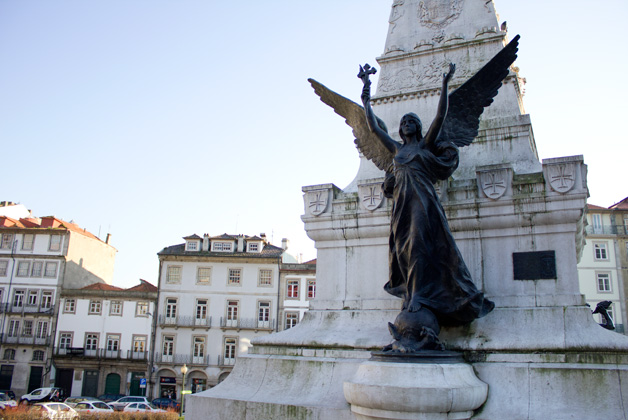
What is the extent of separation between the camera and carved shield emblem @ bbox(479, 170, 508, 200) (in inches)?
279

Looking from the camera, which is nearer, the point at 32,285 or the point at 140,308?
the point at 140,308

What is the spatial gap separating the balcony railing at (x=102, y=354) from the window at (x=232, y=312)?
6.91m

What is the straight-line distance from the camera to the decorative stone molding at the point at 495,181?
7.08m

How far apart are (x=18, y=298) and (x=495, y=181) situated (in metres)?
46.3

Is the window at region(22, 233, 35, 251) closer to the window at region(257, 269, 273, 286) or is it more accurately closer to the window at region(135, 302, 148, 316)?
the window at region(135, 302, 148, 316)

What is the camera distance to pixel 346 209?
8078 millimetres

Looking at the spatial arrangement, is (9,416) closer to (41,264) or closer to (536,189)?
(536,189)

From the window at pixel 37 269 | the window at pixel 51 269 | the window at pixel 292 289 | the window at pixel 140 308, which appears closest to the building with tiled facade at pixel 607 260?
the window at pixel 292 289

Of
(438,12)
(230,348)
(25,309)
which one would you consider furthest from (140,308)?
(438,12)

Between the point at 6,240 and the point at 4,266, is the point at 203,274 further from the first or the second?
the point at 6,240

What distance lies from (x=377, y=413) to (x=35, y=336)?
4384 centimetres

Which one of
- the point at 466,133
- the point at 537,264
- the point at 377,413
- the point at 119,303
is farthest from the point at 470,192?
the point at 119,303

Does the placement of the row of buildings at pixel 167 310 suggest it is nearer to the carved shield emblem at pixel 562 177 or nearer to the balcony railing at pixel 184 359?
the balcony railing at pixel 184 359

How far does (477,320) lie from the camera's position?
6691mm
